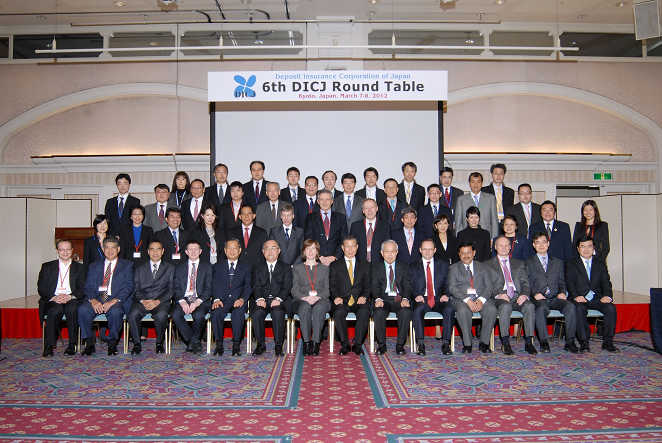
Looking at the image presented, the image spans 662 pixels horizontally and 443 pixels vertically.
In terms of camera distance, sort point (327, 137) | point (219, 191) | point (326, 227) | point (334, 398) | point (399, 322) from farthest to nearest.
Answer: point (327, 137) → point (219, 191) → point (326, 227) → point (399, 322) → point (334, 398)

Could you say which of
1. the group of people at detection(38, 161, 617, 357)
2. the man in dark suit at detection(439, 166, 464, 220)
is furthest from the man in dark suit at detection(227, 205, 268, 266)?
the man in dark suit at detection(439, 166, 464, 220)

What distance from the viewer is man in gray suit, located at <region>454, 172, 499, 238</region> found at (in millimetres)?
6172

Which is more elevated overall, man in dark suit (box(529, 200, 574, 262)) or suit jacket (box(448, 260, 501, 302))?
man in dark suit (box(529, 200, 574, 262))

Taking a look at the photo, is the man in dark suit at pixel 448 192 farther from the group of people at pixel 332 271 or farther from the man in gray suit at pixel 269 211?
the man in gray suit at pixel 269 211

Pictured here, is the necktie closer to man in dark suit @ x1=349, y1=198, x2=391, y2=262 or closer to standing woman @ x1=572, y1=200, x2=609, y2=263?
man in dark suit @ x1=349, y1=198, x2=391, y2=262

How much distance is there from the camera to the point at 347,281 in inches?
210

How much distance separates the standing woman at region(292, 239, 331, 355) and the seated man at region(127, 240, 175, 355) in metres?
1.27

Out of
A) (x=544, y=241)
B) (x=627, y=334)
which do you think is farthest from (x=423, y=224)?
(x=627, y=334)

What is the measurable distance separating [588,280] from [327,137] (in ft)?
12.5

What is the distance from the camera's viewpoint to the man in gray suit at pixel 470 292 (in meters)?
5.13

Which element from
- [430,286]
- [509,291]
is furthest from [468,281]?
[509,291]

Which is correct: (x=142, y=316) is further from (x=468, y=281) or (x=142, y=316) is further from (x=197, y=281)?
(x=468, y=281)

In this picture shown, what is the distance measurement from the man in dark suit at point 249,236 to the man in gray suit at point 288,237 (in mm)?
140

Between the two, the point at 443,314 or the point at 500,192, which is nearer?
the point at 443,314
